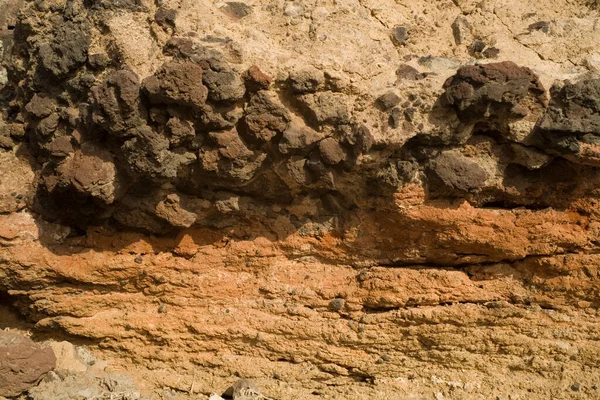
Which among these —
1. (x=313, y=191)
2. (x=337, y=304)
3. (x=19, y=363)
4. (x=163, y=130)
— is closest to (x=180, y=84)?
(x=163, y=130)

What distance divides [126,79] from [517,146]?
1536mm

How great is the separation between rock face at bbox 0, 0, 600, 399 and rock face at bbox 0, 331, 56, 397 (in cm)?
21

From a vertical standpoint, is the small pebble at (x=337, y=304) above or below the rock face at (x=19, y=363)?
above

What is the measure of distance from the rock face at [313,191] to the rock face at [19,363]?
21cm

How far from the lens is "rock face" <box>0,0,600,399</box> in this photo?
8.75ft

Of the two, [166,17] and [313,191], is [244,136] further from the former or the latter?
[166,17]

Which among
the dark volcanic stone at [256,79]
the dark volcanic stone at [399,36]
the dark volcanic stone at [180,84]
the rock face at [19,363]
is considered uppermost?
the dark volcanic stone at [399,36]

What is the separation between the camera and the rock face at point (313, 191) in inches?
105

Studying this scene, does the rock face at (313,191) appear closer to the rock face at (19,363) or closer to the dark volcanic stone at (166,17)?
the dark volcanic stone at (166,17)

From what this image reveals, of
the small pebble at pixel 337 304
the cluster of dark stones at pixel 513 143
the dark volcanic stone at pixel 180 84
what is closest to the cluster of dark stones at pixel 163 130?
the dark volcanic stone at pixel 180 84

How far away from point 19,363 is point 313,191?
57.4 inches

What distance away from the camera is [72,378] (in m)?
3.05

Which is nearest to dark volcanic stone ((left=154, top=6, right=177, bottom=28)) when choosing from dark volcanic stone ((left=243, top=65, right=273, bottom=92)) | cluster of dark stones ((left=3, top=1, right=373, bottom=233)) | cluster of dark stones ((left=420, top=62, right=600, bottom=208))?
cluster of dark stones ((left=3, top=1, right=373, bottom=233))

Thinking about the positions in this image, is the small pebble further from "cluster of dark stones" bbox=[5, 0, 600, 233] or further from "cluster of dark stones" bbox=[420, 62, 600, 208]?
"cluster of dark stones" bbox=[420, 62, 600, 208]
